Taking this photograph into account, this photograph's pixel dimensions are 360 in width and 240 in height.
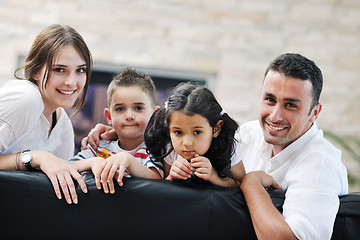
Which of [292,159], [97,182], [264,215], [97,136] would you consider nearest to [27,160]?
[97,182]

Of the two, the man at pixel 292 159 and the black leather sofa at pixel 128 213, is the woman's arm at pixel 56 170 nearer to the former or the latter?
the black leather sofa at pixel 128 213

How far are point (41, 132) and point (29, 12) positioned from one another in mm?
2623

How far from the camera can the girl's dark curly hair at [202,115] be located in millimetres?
1568

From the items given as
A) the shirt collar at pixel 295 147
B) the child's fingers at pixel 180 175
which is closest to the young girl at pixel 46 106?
the child's fingers at pixel 180 175

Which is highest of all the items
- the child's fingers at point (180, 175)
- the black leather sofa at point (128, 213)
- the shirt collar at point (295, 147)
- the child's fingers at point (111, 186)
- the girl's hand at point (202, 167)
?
the shirt collar at point (295, 147)

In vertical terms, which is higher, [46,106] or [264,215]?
[46,106]

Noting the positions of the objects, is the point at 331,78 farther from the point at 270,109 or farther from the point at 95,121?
the point at 270,109

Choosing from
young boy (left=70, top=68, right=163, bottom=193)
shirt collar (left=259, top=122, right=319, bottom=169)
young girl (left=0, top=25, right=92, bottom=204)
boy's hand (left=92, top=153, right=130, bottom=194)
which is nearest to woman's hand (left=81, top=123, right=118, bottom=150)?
young boy (left=70, top=68, right=163, bottom=193)

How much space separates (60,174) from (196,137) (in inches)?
19.7

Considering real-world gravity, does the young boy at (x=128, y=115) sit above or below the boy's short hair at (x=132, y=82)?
below

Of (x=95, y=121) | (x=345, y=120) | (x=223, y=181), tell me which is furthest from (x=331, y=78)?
(x=223, y=181)

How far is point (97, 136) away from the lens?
1.97 m

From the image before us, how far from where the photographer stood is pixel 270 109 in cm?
178

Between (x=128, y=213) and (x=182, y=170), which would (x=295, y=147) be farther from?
(x=128, y=213)
